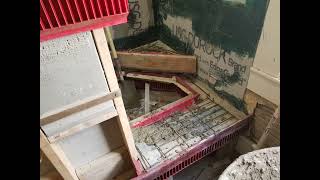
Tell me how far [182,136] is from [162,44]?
60.4 inches

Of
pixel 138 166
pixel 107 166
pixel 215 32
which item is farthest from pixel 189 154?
pixel 215 32

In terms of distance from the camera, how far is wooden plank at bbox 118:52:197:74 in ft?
8.67

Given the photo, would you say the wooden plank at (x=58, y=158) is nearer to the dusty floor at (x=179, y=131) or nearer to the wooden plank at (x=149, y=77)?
the dusty floor at (x=179, y=131)

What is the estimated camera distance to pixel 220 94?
2.40 m

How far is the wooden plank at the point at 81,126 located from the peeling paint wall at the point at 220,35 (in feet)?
3.76

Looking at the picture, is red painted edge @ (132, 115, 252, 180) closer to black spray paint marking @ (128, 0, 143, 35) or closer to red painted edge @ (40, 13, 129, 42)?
red painted edge @ (40, 13, 129, 42)

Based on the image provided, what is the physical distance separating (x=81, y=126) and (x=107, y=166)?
1.66 feet

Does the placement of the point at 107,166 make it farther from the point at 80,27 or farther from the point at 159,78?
the point at 159,78

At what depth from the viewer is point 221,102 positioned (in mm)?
2375

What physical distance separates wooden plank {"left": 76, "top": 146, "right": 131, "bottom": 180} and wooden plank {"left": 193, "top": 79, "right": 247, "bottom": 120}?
106 centimetres

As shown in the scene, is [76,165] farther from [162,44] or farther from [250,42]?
[162,44]

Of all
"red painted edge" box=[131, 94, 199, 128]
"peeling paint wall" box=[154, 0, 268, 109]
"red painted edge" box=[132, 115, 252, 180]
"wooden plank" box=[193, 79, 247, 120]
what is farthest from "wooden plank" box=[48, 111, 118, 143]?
"wooden plank" box=[193, 79, 247, 120]

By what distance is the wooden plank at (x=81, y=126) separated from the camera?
4.14ft
